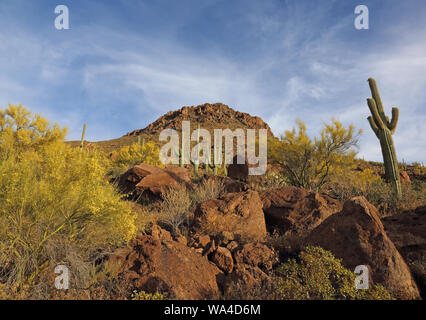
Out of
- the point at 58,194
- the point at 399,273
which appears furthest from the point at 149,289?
the point at 399,273

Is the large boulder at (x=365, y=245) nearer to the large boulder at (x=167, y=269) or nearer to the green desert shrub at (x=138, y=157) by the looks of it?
the large boulder at (x=167, y=269)

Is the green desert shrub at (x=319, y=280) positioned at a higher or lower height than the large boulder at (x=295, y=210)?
lower

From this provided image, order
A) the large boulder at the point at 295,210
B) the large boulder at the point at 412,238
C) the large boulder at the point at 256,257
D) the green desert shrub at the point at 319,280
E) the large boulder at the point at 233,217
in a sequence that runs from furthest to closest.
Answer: the large boulder at the point at 295,210 < the large boulder at the point at 233,217 < the large boulder at the point at 256,257 < the large boulder at the point at 412,238 < the green desert shrub at the point at 319,280

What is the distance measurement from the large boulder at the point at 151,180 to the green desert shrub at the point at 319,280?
538cm

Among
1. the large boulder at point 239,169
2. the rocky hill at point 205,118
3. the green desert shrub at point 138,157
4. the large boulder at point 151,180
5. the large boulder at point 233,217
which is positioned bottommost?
the large boulder at point 233,217

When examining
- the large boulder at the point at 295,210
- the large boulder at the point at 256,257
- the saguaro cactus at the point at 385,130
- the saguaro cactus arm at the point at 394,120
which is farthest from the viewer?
the saguaro cactus arm at the point at 394,120

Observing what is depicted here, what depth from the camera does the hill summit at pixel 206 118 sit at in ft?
222

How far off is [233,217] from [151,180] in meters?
4.11

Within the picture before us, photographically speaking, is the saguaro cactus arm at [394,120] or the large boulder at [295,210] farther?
the saguaro cactus arm at [394,120]

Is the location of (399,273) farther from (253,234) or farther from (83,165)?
(83,165)

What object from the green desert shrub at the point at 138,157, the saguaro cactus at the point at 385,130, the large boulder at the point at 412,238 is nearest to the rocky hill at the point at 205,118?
the green desert shrub at the point at 138,157

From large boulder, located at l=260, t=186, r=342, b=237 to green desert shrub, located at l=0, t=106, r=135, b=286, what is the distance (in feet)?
12.6

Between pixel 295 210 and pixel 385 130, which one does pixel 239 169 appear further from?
pixel 295 210

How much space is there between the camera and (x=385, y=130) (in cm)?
1084
